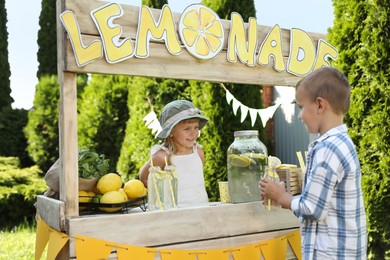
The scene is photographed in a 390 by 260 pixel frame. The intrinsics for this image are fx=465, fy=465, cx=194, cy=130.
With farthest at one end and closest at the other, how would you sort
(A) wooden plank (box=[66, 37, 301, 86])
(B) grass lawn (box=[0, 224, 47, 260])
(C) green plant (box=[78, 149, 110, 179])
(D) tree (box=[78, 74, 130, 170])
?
(D) tree (box=[78, 74, 130, 170]) → (B) grass lawn (box=[0, 224, 47, 260]) → (C) green plant (box=[78, 149, 110, 179]) → (A) wooden plank (box=[66, 37, 301, 86])

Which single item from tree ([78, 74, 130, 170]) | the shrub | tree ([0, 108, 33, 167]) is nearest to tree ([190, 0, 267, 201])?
tree ([78, 74, 130, 170])

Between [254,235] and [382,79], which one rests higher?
[382,79]

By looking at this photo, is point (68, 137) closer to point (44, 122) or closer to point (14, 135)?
point (44, 122)

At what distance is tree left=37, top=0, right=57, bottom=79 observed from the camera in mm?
9953

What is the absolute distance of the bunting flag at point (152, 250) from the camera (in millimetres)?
1815

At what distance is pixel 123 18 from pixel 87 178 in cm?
73

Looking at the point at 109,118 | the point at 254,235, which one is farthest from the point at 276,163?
the point at 109,118

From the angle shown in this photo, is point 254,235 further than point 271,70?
No

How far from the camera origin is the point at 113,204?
198 cm

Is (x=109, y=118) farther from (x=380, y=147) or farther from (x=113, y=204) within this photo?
(x=113, y=204)

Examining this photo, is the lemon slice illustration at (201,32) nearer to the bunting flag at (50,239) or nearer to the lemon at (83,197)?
the lemon at (83,197)

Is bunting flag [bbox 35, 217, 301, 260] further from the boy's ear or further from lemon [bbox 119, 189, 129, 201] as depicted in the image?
the boy's ear

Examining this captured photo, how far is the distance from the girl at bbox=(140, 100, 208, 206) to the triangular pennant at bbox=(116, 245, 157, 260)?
20.6 inches

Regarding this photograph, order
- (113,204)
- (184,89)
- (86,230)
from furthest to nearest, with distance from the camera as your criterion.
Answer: (184,89) < (113,204) < (86,230)
